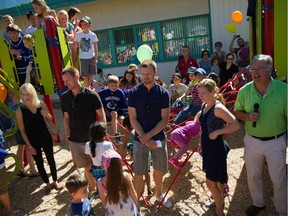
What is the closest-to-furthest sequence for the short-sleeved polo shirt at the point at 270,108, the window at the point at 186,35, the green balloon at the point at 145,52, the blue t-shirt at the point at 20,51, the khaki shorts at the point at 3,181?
the short-sleeved polo shirt at the point at 270,108 < the khaki shorts at the point at 3,181 < the blue t-shirt at the point at 20,51 < the green balloon at the point at 145,52 < the window at the point at 186,35

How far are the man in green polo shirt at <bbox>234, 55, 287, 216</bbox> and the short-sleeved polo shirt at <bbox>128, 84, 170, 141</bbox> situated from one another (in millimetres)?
872

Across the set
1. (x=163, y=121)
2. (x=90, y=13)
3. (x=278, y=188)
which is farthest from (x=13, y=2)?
(x=278, y=188)

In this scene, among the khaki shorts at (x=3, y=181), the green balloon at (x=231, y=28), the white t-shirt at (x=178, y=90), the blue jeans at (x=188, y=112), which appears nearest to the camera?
the khaki shorts at (x=3, y=181)

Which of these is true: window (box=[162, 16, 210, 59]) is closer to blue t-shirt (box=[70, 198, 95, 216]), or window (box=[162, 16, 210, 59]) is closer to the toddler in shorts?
the toddler in shorts

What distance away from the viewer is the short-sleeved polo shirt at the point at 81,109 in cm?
361

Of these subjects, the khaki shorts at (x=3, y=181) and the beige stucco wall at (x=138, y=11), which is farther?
the beige stucco wall at (x=138, y=11)

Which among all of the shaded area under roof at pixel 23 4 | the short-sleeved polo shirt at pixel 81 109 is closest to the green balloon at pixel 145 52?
the short-sleeved polo shirt at pixel 81 109

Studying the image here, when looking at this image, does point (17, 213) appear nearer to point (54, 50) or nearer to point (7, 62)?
point (54, 50)

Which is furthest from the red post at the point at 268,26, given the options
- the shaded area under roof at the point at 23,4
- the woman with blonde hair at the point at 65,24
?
the shaded area under roof at the point at 23,4

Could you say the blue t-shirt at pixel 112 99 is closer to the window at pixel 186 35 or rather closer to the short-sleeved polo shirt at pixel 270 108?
the short-sleeved polo shirt at pixel 270 108

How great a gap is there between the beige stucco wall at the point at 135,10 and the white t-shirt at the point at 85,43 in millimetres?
4353

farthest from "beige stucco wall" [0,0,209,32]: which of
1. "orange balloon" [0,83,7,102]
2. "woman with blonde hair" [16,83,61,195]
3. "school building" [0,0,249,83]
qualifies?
"woman with blonde hair" [16,83,61,195]

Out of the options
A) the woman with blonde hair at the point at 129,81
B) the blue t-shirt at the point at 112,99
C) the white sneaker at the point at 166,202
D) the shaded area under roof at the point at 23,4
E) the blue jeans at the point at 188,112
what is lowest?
the white sneaker at the point at 166,202

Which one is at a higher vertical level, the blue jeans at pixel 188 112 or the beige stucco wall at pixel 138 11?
the beige stucco wall at pixel 138 11
